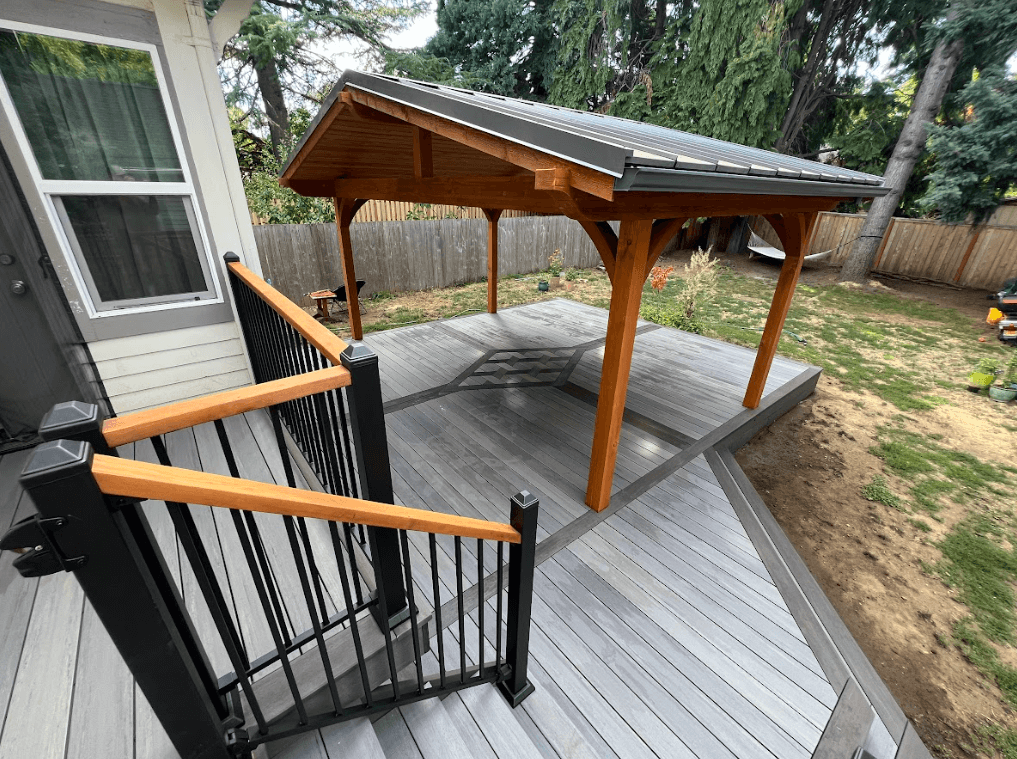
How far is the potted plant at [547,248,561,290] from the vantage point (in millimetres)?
10758

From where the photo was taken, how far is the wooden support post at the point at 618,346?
7.49 feet

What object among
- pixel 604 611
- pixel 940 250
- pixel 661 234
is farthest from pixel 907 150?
pixel 604 611

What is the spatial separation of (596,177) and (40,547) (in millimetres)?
1886

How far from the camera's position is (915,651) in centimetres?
255

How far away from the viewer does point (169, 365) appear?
2900mm

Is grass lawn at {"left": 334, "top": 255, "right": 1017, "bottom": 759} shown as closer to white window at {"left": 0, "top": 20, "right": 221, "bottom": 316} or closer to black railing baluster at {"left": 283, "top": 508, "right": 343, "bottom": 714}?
black railing baluster at {"left": 283, "top": 508, "right": 343, "bottom": 714}

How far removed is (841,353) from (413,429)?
23.4 ft

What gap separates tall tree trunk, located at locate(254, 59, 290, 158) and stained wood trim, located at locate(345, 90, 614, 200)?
33.0ft

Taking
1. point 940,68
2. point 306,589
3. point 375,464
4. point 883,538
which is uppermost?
point 940,68

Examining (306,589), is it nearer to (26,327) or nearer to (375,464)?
(375,464)

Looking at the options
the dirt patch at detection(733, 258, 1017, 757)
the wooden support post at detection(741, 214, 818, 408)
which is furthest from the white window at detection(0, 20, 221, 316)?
the dirt patch at detection(733, 258, 1017, 757)

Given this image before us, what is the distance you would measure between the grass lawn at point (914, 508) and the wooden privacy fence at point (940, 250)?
12.8 feet

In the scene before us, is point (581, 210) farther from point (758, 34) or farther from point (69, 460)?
point (758, 34)

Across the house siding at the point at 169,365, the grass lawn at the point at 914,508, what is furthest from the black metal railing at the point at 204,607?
the grass lawn at the point at 914,508
